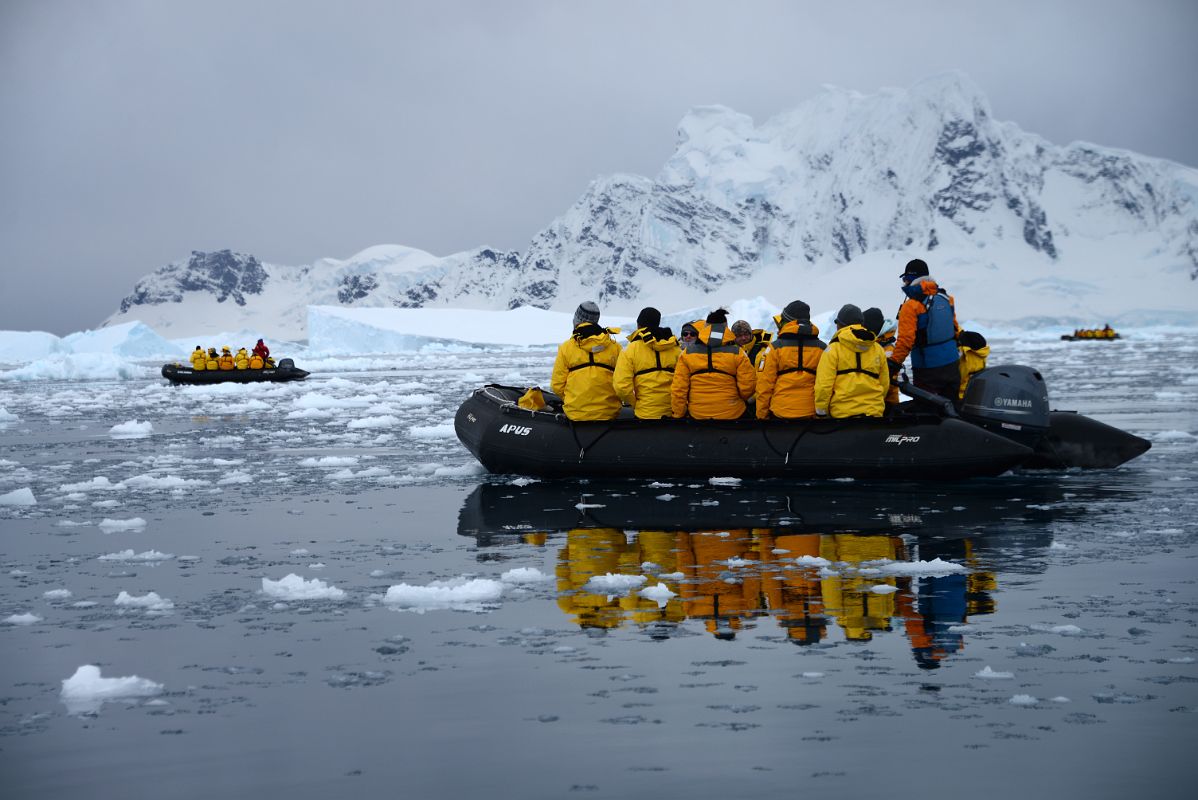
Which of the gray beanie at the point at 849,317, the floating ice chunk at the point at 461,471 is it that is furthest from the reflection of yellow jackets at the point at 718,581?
the floating ice chunk at the point at 461,471

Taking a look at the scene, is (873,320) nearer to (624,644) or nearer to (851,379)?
(851,379)

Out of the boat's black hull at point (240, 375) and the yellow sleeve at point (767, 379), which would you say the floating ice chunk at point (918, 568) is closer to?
the yellow sleeve at point (767, 379)

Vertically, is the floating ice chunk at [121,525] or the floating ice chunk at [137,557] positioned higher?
the floating ice chunk at [121,525]

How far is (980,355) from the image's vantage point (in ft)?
35.6

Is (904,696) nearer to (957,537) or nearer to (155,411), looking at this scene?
(957,537)

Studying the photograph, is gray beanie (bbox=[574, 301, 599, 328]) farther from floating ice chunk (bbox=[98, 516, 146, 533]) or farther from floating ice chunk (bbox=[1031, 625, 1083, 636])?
floating ice chunk (bbox=[1031, 625, 1083, 636])

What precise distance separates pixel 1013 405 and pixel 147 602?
6792 mm

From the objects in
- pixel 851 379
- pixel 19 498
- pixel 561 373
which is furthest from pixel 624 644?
pixel 19 498

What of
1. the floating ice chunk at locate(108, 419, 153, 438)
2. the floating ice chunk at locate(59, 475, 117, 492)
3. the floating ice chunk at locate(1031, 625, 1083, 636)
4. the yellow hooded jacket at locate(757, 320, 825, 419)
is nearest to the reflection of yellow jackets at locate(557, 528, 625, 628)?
the floating ice chunk at locate(1031, 625, 1083, 636)

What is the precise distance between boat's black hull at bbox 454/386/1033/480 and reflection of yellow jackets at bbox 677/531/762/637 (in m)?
2.22

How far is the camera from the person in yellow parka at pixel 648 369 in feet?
33.1

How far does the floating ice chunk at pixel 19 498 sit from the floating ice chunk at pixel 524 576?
507 cm

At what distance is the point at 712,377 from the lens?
998 cm

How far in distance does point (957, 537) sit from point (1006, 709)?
339 cm
